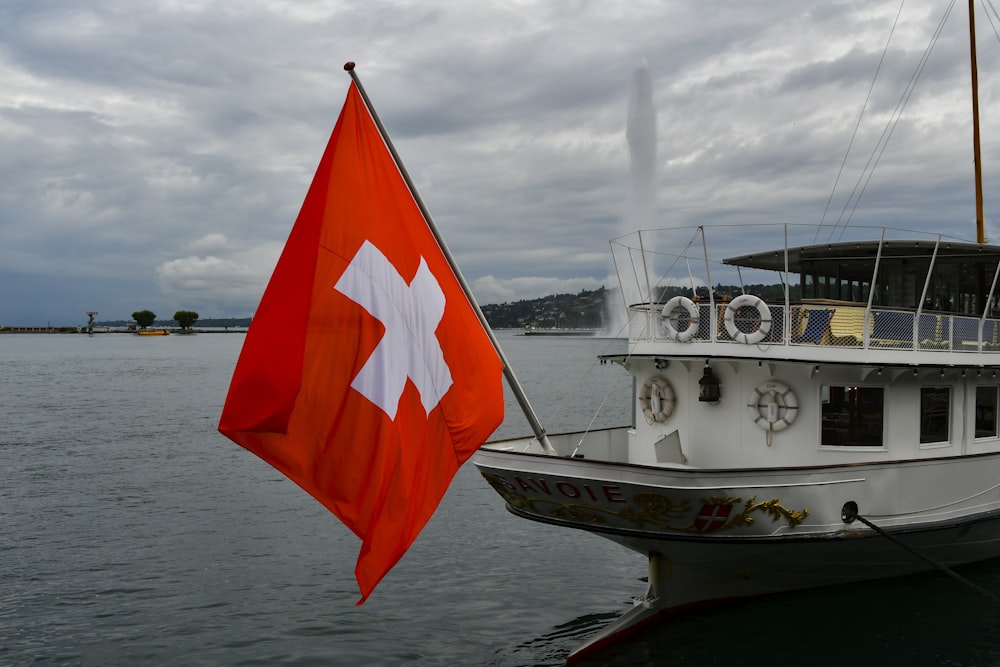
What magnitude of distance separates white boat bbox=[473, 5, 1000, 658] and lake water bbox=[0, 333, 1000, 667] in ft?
2.23

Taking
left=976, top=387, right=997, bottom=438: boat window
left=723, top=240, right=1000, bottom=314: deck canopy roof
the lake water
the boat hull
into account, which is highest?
left=723, top=240, right=1000, bottom=314: deck canopy roof

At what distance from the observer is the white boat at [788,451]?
11.5m

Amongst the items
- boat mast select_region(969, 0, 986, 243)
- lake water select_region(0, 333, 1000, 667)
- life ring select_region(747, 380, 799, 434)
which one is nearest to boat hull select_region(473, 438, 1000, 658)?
lake water select_region(0, 333, 1000, 667)

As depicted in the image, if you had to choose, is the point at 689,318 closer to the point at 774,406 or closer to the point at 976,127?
the point at 774,406

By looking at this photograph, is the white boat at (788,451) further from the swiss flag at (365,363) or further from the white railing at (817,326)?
the swiss flag at (365,363)

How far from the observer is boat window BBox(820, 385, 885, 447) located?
13.0m

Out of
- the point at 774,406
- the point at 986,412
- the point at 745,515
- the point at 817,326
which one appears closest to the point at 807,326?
the point at 817,326

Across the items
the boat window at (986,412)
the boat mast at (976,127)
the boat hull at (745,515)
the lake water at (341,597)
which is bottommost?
the lake water at (341,597)

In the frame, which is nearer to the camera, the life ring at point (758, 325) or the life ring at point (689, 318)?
the life ring at point (758, 325)

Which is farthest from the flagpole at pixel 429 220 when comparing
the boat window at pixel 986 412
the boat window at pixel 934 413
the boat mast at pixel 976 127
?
the boat mast at pixel 976 127

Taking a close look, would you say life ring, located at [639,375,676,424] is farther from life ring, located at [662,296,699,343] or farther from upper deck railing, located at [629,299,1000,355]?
life ring, located at [662,296,699,343]

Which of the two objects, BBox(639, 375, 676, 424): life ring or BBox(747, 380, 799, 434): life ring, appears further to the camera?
BBox(639, 375, 676, 424): life ring

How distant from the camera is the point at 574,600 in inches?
567

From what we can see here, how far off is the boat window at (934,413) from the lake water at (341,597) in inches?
96.4
